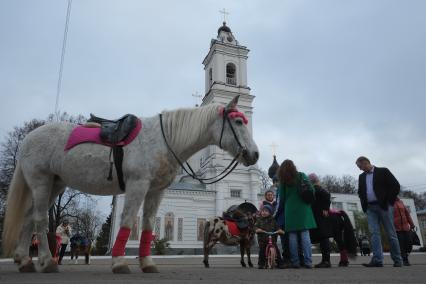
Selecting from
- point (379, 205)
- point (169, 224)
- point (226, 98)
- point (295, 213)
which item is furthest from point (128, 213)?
point (226, 98)

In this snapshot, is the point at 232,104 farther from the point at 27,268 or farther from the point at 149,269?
the point at 27,268

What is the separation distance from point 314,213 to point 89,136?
477 centimetres

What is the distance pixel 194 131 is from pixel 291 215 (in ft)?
9.20

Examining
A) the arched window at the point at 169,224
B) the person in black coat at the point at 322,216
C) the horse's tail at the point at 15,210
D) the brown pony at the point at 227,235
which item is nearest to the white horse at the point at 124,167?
the horse's tail at the point at 15,210

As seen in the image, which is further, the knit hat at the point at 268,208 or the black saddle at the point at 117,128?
the knit hat at the point at 268,208

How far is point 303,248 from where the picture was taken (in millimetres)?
6387

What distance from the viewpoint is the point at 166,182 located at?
4.72 m

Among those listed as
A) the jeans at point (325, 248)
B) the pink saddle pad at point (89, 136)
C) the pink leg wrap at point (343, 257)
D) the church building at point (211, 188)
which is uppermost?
the church building at point (211, 188)

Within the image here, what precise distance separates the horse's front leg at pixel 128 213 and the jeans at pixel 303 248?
334 cm

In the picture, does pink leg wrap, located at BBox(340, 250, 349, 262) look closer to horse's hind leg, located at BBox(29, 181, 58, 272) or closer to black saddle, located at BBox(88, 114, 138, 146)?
black saddle, located at BBox(88, 114, 138, 146)

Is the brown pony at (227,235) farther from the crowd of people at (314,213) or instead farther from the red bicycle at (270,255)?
the red bicycle at (270,255)

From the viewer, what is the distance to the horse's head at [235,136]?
4750 mm

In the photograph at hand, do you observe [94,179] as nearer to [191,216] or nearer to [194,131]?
[194,131]

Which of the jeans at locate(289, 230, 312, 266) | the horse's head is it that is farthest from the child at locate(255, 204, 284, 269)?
the horse's head
